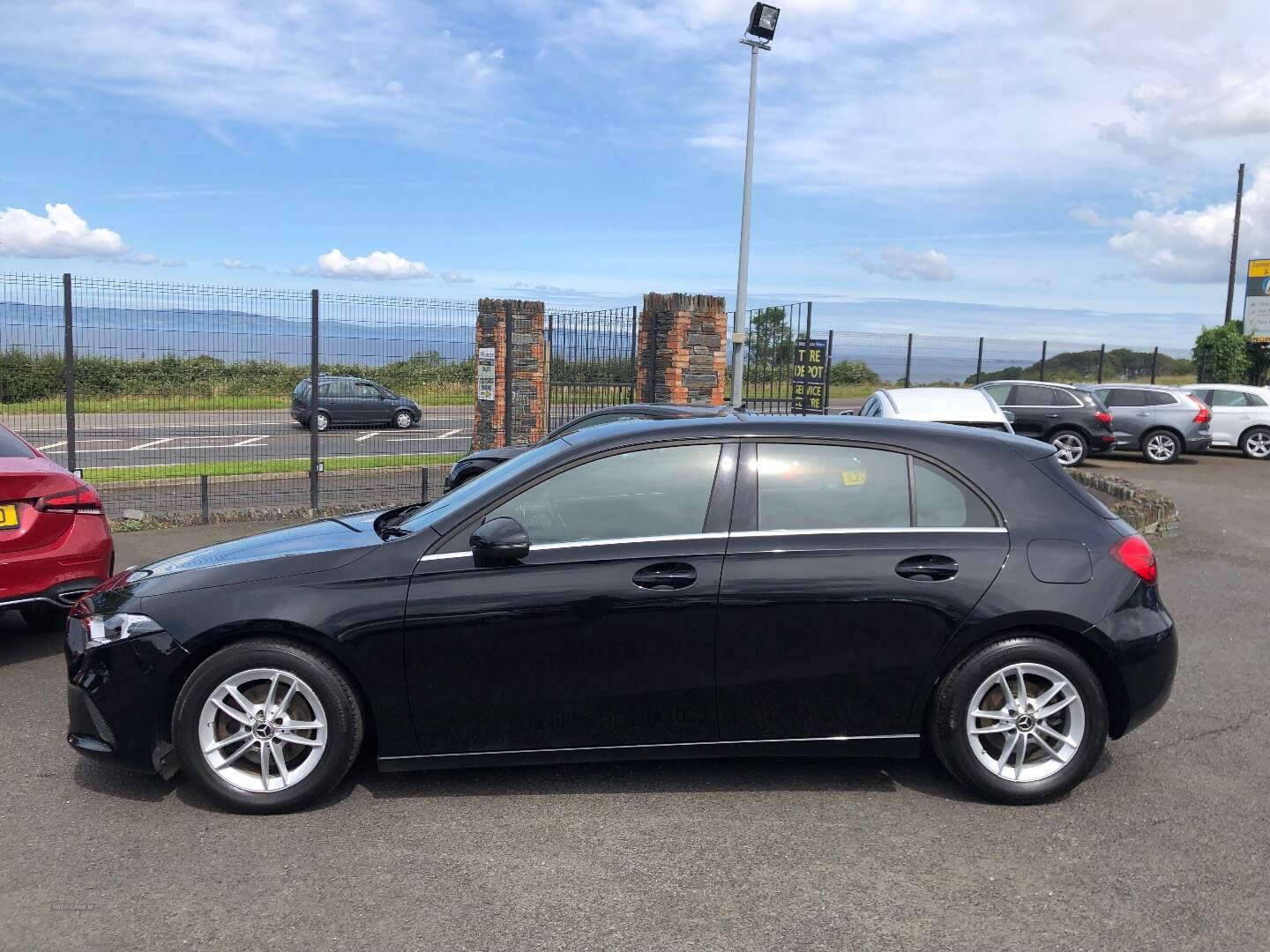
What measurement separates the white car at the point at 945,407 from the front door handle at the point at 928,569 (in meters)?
5.79

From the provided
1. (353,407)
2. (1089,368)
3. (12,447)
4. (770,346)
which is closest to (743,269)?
(770,346)

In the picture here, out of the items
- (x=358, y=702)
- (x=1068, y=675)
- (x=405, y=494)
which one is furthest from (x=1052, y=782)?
(x=405, y=494)

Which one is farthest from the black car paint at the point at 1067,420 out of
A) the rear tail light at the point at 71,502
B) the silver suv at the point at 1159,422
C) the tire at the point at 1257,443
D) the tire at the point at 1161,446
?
the rear tail light at the point at 71,502

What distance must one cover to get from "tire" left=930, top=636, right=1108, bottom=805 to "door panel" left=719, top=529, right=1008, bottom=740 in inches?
6.5

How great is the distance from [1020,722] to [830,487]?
120 centimetres

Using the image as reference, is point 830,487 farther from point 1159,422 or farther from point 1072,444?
point 1159,422

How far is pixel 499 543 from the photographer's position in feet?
13.4

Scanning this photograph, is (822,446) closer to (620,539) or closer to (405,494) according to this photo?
(620,539)

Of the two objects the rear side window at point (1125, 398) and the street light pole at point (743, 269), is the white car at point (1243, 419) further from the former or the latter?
the street light pole at point (743, 269)

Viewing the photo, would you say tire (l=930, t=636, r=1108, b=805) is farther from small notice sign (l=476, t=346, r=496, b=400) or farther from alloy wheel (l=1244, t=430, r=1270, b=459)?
alloy wheel (l=1244, t=430, r=1270, b=459)

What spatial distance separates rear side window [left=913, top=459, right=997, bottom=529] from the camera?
4391 mm

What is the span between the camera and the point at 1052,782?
4.27 metres

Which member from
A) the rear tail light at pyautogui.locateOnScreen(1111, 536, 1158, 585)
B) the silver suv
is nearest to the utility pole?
the silver suv

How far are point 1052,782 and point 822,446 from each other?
1628 mm
